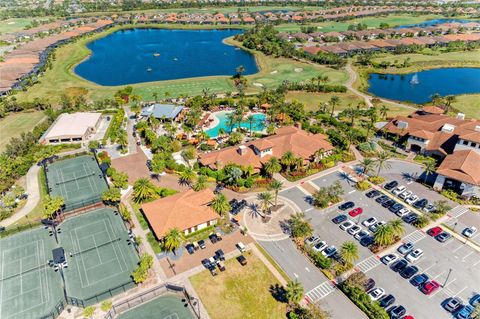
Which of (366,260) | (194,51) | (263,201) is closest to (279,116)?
(263,201)

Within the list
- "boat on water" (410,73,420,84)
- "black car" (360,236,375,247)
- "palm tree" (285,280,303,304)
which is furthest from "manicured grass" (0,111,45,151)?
"boat on water" (410,73,420,84)

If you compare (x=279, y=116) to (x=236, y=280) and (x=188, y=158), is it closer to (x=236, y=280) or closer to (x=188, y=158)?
(x=188, y=158)

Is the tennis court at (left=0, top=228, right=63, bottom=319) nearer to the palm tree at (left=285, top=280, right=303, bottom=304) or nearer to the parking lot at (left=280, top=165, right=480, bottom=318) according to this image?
the palm tree at (left=285, top=280, right=303, bottom=304)

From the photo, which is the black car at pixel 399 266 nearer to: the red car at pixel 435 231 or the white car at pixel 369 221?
the white car at pixel 369 221

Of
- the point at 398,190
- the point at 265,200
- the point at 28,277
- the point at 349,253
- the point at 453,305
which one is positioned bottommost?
the point at 28,277

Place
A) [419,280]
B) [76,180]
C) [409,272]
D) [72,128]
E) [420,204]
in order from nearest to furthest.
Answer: [419,280], [409,272], [420,204], [76,180], [72,128]

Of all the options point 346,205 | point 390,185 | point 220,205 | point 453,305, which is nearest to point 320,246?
point 346,205

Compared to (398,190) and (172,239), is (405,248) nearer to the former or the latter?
(398,190)
